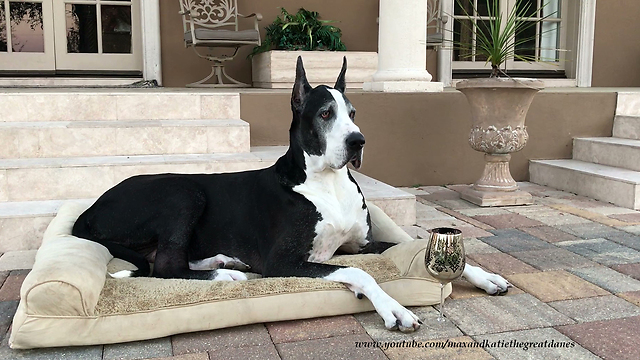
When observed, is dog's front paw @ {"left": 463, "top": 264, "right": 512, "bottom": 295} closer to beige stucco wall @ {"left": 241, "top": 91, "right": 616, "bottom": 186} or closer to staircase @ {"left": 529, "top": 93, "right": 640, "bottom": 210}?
staircase @ {"left": 529, "top": 93, "right": 640, "bottom": 210}

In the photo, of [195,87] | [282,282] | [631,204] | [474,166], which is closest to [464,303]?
[282,282]

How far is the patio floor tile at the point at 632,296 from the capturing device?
2.44 meters

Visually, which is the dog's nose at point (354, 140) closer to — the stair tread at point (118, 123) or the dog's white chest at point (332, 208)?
the dog's white chest at point (332, 208)

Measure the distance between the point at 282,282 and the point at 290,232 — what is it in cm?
23

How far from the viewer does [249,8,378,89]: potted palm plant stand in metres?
6.39

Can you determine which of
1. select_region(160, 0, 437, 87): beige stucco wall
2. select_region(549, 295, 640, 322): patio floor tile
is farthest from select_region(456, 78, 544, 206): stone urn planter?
select_region(160, 0, 437, 87): beige stucco wall

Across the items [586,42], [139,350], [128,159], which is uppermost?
[586,42]

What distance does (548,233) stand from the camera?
355 centimetres

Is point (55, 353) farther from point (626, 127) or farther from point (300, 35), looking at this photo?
point (300, 35)

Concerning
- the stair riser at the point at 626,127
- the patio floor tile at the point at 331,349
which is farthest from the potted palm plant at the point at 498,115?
the patio floor tile at the point at 331,349

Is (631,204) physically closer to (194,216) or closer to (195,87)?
(194,216)

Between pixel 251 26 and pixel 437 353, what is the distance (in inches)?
235

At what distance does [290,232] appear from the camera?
242 centimetres

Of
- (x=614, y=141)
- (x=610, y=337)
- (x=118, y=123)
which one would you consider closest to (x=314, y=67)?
(x=118, y=123)
